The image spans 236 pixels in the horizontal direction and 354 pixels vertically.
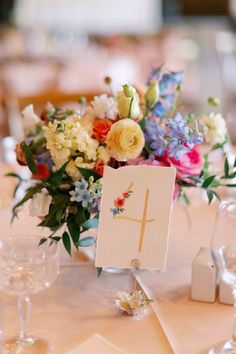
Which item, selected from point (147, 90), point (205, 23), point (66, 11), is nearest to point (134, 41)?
point (205, 23)

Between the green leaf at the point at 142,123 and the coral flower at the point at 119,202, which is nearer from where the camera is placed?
the coral flower at the point at 119,202

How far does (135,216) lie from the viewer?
1040mm

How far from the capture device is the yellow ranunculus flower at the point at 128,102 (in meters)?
1.11

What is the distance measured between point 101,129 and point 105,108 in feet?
0.22

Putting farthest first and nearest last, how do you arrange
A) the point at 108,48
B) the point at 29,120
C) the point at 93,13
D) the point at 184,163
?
the point at 93,13 → the point at 108,48 → the point at 29,120 → the point at 184,163

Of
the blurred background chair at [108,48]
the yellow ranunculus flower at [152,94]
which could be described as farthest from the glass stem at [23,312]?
the blurred background chair at [108,48]

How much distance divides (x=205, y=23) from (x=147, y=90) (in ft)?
25.2

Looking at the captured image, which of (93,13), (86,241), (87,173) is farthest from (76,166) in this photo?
(93,13)

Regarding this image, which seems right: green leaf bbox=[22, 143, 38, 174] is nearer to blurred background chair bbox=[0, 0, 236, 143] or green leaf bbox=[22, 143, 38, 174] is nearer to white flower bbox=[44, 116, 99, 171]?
white flower bbox=[44, 116, 99, 171]

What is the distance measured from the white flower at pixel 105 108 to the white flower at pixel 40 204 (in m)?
0.19

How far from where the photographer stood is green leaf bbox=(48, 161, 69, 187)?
3.61ft

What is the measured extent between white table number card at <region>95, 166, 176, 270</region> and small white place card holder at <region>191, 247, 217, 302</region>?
0.28 feet

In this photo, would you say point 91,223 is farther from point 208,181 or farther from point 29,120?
point 29,120

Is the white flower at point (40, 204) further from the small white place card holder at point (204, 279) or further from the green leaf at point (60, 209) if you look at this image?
the small white place card holder at point (204, 279)
